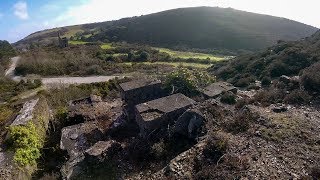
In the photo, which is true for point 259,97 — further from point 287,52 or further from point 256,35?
point 256,35

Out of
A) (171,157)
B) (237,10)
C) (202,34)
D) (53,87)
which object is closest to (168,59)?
(53,87)

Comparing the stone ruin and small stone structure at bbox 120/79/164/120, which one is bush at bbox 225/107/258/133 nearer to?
the stone ruin

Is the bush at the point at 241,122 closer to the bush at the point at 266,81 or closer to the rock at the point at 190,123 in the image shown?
the rock at the point at 190,123

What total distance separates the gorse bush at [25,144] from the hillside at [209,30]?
5392 centimetres

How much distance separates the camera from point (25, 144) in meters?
14.9

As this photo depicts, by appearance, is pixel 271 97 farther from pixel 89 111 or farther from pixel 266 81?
pixel 89 111

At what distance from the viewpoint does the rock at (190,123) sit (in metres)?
13.5

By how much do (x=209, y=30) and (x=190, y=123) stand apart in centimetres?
6633

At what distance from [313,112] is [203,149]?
5.89 m

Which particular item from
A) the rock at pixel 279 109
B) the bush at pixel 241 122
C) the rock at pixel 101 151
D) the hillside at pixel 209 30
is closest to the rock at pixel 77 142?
the rock at pixel 101 151

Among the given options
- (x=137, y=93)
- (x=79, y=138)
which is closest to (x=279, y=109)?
(x=137, y=93)

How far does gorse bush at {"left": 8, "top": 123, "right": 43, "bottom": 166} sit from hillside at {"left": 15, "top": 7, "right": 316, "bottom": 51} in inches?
2123

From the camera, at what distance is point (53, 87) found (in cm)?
2839

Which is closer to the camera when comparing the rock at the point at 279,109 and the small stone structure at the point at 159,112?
the small stone structure at the point at 159,112
